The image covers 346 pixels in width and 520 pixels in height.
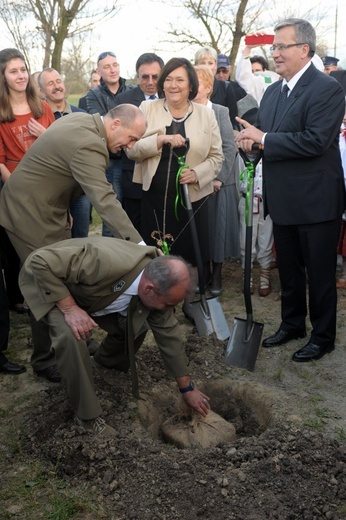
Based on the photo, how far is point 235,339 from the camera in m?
4.68

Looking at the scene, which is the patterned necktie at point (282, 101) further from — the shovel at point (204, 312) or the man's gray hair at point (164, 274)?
the man's gray hair at point (164, 274)

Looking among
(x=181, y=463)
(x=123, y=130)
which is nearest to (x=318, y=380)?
(x=181, y=463)

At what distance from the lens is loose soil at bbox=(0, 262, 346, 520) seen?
116 inches

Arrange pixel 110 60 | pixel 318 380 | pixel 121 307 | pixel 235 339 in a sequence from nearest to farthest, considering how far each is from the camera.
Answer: pixel 121 307 → pixel 318 380 → pixel 235 339 → pixel 110 60

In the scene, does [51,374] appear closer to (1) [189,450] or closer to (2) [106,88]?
(1) [189,450]

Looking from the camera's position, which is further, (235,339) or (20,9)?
(20,9)

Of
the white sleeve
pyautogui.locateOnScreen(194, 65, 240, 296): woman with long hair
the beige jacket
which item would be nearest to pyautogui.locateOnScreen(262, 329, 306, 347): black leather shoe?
pyautogui.locateOnScreen(194, 65, 240, 296): woman with long hair

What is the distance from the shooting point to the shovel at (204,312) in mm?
4965

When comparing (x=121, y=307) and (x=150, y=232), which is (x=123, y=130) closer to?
(x=121, y=307)

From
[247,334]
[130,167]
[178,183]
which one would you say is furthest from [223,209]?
[247,334]

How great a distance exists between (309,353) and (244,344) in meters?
0.51

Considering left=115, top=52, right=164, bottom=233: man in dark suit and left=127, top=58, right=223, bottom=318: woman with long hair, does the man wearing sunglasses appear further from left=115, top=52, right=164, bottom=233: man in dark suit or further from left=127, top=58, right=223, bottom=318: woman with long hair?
left=127, top=58, right=223, bottom=318: woman with long hair

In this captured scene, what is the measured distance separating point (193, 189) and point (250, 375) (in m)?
1.72

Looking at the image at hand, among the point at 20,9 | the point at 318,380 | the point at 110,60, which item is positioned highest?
the point at 20,9
